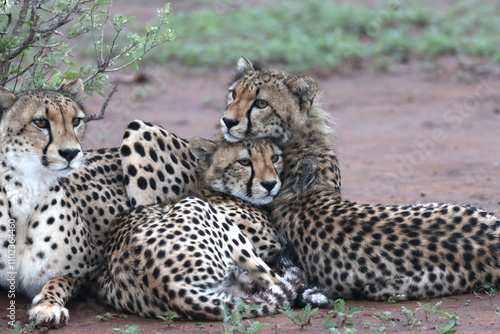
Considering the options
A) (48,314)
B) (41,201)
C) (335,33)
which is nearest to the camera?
(48,314)

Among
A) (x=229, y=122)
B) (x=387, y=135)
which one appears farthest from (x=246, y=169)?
(x=387, y=135)

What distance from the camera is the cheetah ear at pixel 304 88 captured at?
19.1 feet

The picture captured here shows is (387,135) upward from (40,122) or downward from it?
upward

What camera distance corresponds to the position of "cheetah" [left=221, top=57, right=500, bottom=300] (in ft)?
15.4

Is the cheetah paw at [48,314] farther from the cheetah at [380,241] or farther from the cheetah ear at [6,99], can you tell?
the cheetah at [380,241]

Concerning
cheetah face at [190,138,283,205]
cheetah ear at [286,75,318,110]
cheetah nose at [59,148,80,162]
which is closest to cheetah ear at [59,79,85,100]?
cheetah nose at [59,148,80,162]

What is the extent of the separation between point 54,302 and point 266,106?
6.28ft

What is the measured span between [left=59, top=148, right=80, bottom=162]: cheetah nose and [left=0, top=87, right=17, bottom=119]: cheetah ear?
1.47ft

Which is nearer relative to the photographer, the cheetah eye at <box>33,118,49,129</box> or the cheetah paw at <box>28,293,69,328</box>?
the cheetah paw at <box>28,293,69,328</box>

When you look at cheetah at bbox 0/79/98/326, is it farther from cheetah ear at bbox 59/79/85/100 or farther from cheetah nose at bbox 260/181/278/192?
cheetah nose at bbox 260/181/278/192

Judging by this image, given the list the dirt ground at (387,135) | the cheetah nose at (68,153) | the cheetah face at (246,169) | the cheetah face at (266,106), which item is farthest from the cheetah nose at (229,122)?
the cheetah nose at (68,153)

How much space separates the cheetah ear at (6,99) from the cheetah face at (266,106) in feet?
4.64

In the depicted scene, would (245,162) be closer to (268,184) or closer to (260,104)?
(268,184)

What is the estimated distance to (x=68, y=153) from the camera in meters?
4.48
